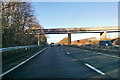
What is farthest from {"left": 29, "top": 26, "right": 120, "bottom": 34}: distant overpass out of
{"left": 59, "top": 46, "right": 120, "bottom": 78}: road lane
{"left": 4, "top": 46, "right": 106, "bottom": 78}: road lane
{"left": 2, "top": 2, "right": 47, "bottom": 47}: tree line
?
{"left": 4, "top": 46, "right": 106, "bottom": 78}: road lane

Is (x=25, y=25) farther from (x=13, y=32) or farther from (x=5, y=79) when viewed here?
(x=5, y=79)

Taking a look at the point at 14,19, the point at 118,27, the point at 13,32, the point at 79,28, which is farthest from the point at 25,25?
the point at 118,27

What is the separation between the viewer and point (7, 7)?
81.7ft

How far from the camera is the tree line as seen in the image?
23.3 meters

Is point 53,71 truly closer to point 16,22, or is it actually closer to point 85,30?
point 16,22

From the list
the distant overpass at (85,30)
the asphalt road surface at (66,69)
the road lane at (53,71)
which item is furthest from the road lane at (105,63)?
the distant overpass at (85,30)

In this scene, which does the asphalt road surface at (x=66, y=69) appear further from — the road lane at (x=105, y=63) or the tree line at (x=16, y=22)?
the tree line at (x=16, y=22)

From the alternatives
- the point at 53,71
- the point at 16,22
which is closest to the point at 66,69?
the point at 53,71

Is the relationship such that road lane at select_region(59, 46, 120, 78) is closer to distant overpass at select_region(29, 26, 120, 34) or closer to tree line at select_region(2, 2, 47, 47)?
tree line at select_region(2, 2, 47, 47)

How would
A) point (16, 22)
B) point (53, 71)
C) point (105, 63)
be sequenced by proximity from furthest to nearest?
point (16, 22), point (105, 63), point (53, 71)

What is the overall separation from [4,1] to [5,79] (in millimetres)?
21250

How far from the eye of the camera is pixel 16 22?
2908 centimetres

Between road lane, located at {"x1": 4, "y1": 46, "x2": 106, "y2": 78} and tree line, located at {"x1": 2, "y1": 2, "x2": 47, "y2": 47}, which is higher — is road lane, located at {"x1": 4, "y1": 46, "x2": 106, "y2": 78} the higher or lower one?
the lower one

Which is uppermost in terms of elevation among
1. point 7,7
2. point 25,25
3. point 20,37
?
point 7,7
